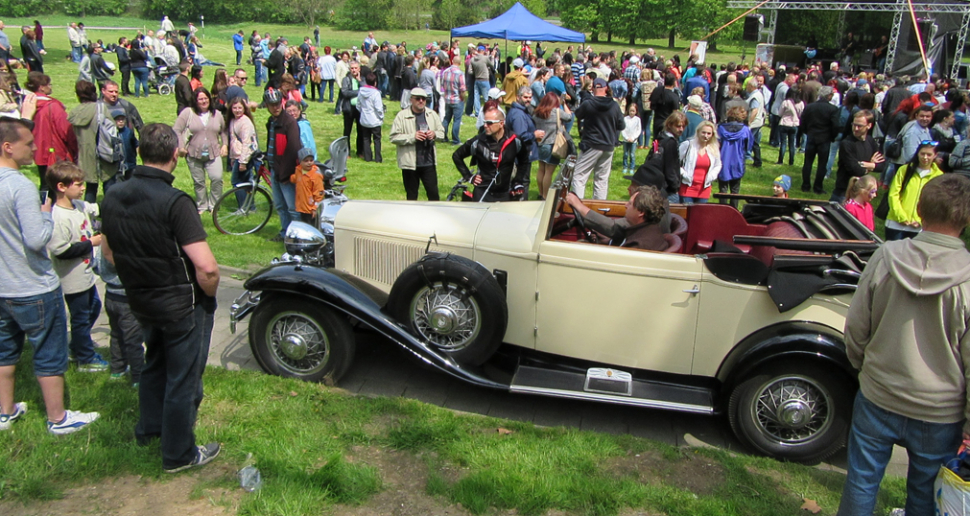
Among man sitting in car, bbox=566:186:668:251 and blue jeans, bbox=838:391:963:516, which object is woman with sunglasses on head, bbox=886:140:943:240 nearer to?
man sitting in car, bbox=566:186:668:251

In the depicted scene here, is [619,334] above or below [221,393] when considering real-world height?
above

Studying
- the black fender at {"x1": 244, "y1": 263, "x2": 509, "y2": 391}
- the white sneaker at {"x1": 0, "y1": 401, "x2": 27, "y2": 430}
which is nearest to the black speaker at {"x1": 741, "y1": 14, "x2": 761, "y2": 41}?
the black fender at {"x1": 244, "y1": 263, "x2": 509, "y2": 391}

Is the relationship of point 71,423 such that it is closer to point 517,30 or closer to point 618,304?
point 618,304

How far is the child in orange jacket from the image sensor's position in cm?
717

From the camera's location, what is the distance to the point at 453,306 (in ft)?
15.6

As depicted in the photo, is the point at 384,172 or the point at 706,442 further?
the point at 384,172

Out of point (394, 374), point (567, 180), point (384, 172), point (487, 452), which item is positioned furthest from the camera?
point (384, 172)

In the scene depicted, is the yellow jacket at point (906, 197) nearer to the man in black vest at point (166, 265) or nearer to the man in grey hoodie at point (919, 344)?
the man in grey hoodie at point (919, 344)

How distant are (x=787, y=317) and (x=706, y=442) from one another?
104cm

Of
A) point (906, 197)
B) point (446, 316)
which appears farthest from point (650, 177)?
point (446, 316)

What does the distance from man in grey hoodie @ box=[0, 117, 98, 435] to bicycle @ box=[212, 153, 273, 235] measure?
15.5 ft

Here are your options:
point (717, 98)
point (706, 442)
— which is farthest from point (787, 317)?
point (717, 98)

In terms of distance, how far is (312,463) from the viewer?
4023mm

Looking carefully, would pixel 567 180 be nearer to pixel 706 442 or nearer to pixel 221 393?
pixel 706 442
